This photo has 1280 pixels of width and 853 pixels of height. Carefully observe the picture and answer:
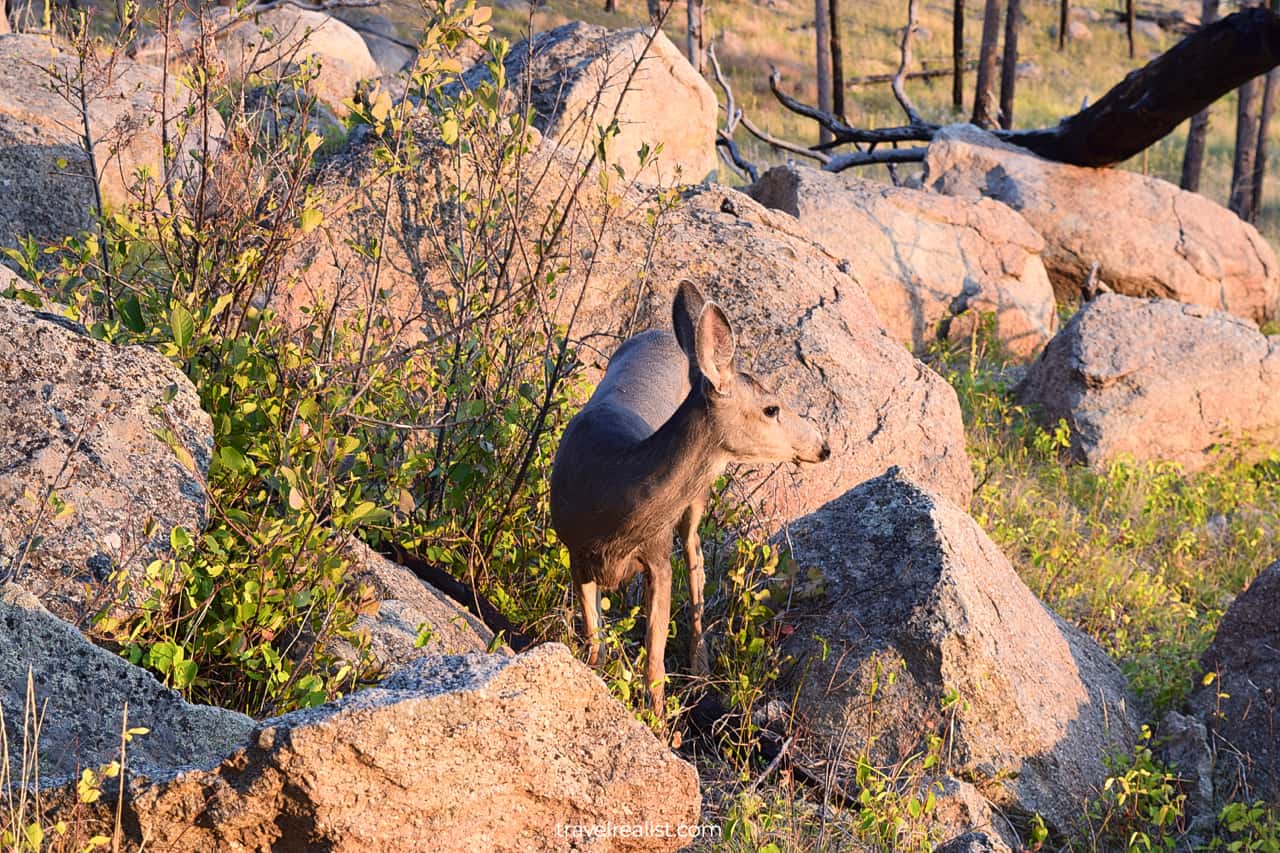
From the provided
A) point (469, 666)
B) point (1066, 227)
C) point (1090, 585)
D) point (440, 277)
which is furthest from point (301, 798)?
point (1066, 227)

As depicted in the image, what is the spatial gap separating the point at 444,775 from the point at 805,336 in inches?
169

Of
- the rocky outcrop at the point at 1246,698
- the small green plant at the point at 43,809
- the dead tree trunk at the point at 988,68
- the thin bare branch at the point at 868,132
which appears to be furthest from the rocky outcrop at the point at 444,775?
the dead tree trunk at the point at 988,68

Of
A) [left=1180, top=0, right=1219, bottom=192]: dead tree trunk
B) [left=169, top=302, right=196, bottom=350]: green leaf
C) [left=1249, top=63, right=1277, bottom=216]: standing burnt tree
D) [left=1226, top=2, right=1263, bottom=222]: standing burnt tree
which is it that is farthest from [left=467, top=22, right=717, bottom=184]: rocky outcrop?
[left=1249, top=63, right=1277, bottom=216]: standing burnt tree

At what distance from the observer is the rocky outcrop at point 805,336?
6934 mm

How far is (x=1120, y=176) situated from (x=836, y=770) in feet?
35.2

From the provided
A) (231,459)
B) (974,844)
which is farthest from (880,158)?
(974,844)

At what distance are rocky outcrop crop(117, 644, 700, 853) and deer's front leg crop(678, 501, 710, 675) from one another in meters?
1.70

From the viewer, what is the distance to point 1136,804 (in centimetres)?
487

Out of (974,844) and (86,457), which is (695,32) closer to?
(86,457)

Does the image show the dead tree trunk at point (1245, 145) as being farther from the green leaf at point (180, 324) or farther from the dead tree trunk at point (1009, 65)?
the green leaf at point (180, 324)

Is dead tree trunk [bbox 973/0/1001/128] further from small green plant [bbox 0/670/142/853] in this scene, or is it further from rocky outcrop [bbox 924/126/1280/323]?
small green plant [bbox 0/670/142/853]

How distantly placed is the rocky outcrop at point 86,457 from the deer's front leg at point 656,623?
1601 mm

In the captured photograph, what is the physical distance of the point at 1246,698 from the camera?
5.54 metres

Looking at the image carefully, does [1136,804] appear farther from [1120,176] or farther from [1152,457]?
[1120,176]
